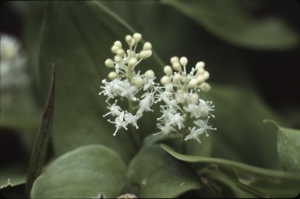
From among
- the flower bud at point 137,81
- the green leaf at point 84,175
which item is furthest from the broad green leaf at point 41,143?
the flower bud at point 137,81

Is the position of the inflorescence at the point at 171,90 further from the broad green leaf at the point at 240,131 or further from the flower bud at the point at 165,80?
the broad green leaf at the point at 240,131

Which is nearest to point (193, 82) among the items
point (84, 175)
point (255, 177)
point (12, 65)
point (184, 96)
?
point (184, 96)

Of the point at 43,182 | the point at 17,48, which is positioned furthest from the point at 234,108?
the point at 17,48

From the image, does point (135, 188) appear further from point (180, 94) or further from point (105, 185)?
point (180, 94)

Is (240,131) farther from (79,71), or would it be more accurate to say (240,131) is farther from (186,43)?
(79,71)

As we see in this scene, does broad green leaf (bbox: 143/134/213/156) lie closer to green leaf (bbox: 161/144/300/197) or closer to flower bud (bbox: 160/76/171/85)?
green leaf (bbox: 161/144/300/197)
